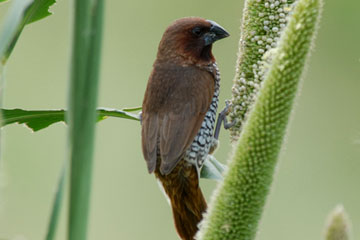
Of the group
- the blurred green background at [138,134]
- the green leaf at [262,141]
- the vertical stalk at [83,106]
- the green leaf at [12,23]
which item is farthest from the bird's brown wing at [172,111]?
the vertical stalk at [83,106]

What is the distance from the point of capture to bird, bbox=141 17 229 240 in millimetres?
2773

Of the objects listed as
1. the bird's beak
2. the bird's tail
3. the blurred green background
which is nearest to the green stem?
the bird's tail

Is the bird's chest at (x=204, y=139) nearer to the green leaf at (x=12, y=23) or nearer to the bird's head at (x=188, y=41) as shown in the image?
the bird's head at (x=188, y=41)

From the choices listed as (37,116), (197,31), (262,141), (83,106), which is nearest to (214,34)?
(197,31)

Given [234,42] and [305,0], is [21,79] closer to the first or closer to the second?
[234,42]

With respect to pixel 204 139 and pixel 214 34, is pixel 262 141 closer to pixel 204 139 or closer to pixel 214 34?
pixel 204 139

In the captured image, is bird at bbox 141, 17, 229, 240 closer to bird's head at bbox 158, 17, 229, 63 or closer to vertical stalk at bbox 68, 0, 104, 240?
bird's head at bbox 158, 17, 229, 63

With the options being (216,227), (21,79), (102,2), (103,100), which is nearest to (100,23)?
(102,2)

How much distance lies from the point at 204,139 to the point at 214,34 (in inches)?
20.7

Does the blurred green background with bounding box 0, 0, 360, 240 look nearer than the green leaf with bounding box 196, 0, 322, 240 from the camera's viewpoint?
No

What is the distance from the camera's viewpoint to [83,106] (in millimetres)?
862

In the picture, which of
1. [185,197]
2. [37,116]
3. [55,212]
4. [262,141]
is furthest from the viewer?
[185,197]

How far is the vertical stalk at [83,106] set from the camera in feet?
2.79

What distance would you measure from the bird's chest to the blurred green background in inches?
60.0
